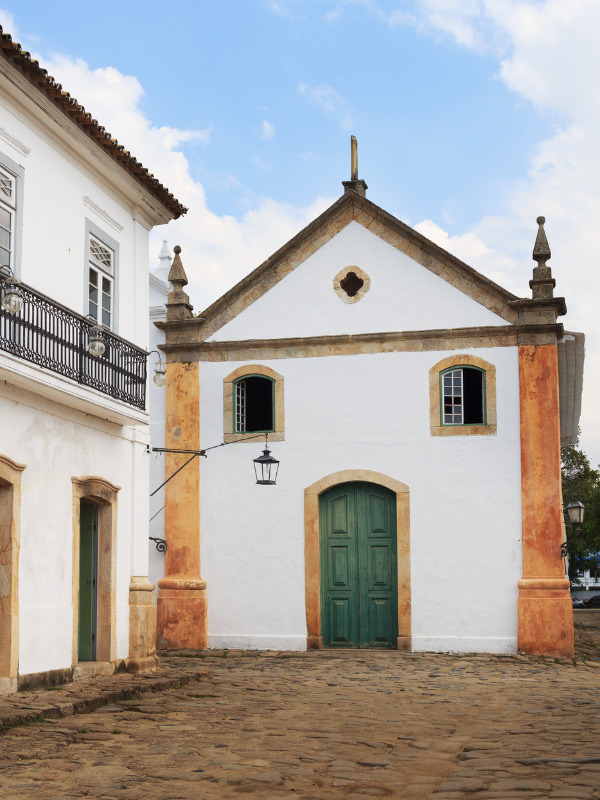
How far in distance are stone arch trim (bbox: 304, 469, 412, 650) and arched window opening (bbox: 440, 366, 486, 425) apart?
4.34 ft

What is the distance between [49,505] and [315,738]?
4.26 metres

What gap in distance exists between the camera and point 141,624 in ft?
39.8

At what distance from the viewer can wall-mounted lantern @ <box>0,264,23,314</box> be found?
8.79 metres

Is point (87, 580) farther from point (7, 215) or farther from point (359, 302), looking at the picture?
point (359, 302)

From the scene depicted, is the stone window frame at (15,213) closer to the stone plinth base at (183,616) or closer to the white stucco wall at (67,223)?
the white stucco wall at (67,223)

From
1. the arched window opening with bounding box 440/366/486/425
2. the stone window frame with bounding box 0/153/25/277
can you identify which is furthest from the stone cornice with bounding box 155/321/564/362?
the stone window frame with bounding box 0/153/25/277

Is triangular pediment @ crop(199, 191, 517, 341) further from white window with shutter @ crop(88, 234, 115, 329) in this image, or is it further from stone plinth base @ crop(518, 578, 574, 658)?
white window with shutter @ crop(88, 234, 115, 329)

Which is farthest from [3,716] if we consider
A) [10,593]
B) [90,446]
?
[90,446]

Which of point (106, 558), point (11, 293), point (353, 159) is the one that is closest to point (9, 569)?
point (106, 558)

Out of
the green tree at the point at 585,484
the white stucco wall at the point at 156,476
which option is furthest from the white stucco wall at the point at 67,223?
the green tree at the point at 585,484

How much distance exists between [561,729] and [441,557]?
7.42m

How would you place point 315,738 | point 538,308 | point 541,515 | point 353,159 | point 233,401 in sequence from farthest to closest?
point 353,159, point 233,401, point 538,308, point 541,515, point 315,738

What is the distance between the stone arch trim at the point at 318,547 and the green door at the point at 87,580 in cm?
450

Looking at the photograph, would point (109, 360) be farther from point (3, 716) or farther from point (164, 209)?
point (3, 716)
